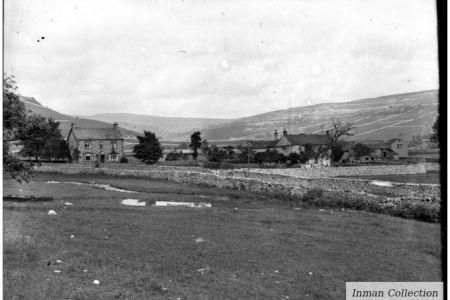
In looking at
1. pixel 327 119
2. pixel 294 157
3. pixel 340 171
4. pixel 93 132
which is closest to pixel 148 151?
pixel 93 132

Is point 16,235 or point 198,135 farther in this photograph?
point 198,135

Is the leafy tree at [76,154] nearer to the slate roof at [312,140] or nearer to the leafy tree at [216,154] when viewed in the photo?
the leafy tree at [216,154]

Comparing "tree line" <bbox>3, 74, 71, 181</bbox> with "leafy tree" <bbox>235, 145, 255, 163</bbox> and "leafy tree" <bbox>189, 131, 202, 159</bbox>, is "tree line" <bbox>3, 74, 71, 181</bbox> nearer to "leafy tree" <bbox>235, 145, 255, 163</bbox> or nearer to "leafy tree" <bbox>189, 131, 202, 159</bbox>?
"leafy tree" <bbox>189, 131, 202, 159</bbox>

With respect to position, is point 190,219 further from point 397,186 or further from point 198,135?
point 397,186

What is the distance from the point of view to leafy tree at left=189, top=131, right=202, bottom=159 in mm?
20266

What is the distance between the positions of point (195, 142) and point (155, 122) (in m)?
6.14

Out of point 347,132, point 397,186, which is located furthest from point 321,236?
point 347,132

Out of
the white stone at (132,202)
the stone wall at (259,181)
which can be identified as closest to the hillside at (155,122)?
the white stone at (132,202)

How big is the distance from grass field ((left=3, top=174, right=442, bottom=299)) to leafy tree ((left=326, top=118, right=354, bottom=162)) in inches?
438

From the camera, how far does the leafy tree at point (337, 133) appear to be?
24694 millimetres

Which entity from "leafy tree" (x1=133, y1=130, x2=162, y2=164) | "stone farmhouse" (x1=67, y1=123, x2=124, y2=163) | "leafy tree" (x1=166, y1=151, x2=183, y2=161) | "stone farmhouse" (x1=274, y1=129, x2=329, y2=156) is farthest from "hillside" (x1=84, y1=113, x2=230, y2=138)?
Answer: "leafy tree" (x1=133, y1=130, x2=162, y2=164)

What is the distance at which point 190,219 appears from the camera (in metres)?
13.3

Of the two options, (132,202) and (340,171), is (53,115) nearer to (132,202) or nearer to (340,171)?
(132,202)

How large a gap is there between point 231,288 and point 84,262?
11.8 feet
